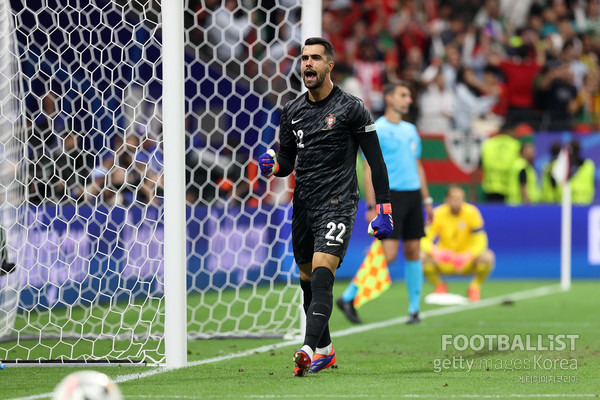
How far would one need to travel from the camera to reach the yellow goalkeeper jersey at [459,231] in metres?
13.0

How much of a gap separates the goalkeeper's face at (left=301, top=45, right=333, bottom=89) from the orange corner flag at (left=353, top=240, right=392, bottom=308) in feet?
12.6

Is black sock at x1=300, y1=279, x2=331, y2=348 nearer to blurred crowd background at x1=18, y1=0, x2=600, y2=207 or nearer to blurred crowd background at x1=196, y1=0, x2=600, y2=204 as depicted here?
blurred crowd background at x1=18, y1=0, x2=600, y2=207

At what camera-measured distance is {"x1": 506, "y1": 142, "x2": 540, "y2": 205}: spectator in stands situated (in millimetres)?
16625

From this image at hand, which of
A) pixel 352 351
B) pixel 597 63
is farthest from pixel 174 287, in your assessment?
pixel 597 63

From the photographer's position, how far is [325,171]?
6516mm

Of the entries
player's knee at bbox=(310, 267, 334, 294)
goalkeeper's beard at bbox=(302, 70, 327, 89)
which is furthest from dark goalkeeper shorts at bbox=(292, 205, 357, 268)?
goalkeeper's beard at bbox=(302, 70, 327, 89)

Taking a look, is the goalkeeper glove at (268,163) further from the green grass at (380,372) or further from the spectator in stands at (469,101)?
the spectator in stands at (469,101)

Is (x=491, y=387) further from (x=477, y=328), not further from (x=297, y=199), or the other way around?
(x=477, y=328)

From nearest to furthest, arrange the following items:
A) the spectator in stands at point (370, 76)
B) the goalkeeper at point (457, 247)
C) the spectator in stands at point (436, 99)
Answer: the goalkeeper at point (457, 247) < the spectator in stands at point (370, 76) < the spectator in stands at point (436, 99)

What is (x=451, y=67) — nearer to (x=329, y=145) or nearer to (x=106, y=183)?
(x=106, y=183)

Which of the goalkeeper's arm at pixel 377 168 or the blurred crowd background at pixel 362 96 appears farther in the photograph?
the blurred crowd background at pixel 362 96

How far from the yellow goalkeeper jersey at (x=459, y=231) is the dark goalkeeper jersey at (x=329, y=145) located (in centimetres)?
658

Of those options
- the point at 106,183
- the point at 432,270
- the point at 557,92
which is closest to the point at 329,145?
the point at 106,183

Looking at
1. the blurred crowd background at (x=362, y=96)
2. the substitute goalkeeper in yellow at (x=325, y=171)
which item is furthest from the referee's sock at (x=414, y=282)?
the substitute goalkeeper in yellow at (x=325, y=171)
